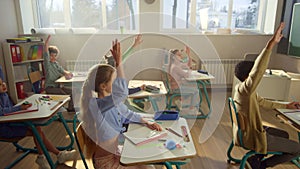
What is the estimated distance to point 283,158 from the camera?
184 centimetres

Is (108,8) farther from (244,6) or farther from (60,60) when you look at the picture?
(244,6)

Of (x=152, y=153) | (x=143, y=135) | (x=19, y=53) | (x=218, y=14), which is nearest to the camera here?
(x=152, y=153)

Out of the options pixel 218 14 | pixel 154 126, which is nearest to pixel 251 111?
pixel 154 126

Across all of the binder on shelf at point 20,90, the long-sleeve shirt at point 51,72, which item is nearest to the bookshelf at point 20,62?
the binder on shelf at point 20,90

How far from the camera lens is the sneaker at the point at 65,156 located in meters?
2.24

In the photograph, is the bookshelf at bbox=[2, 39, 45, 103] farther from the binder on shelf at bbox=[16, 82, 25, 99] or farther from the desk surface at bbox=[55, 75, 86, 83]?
the desk surface at bbox=[55, 75, 86, 83]

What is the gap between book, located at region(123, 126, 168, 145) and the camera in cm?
136

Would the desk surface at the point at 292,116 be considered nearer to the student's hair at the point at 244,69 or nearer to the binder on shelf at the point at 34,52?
the student's hair at the point at 244,69

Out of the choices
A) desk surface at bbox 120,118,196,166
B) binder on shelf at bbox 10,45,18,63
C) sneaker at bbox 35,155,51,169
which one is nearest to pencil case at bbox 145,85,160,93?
desk surface at bbox 120,118,196,166

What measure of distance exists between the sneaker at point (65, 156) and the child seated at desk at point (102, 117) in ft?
2.72

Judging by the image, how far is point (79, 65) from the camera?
428 cm

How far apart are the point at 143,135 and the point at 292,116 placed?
1174 mm

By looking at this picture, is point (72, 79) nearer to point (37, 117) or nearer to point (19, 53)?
point (19, 53)

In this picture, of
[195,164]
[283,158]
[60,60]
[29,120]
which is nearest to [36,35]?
[60,60]
